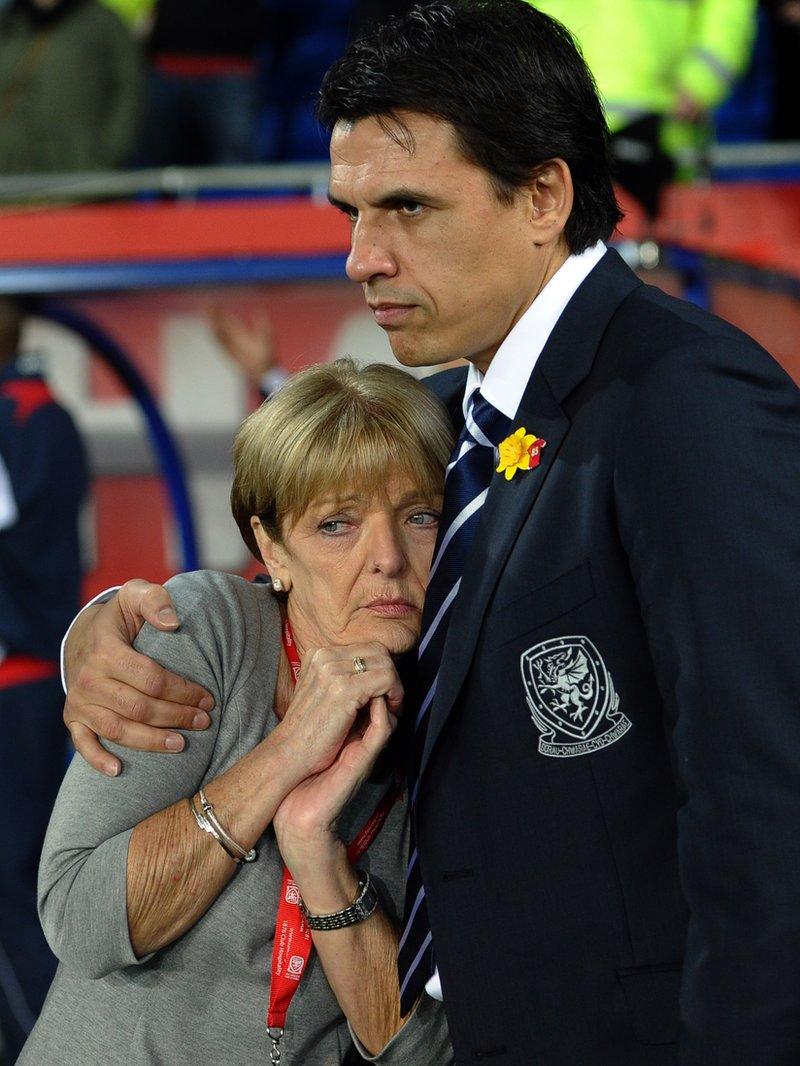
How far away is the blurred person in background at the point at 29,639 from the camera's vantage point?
13.8 ft

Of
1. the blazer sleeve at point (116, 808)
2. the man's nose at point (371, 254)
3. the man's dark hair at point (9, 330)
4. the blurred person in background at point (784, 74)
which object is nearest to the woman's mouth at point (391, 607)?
the blazer sleeve at point (116, 808)

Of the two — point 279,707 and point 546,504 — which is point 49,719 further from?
point 546,504

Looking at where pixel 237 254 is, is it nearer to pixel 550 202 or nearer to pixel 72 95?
pixel 72 95

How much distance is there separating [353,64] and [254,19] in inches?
181

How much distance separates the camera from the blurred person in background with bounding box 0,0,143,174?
602cm

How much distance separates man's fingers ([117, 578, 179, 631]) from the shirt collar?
51cm

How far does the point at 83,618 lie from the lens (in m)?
2.19

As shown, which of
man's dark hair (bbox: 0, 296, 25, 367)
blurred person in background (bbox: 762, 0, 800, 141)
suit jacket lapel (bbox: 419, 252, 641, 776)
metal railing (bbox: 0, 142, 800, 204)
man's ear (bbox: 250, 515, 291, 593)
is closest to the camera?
suit jacket lapel (bbox: 419, 252, 641, 776)

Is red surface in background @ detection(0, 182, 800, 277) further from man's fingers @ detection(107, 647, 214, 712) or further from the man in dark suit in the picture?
man's fingers @ detection(107, 647, 214, 712)

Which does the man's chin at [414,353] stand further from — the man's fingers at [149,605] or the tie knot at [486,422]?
the man's fingers at [149,605]

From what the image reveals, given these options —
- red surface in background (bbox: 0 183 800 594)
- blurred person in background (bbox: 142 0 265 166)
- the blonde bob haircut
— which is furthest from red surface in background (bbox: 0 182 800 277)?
the blonde bob haircut

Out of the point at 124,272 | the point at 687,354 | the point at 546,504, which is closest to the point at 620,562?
the point at 546,504

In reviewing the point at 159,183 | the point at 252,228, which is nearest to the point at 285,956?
the point at 252,228

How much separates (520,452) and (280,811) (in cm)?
56
